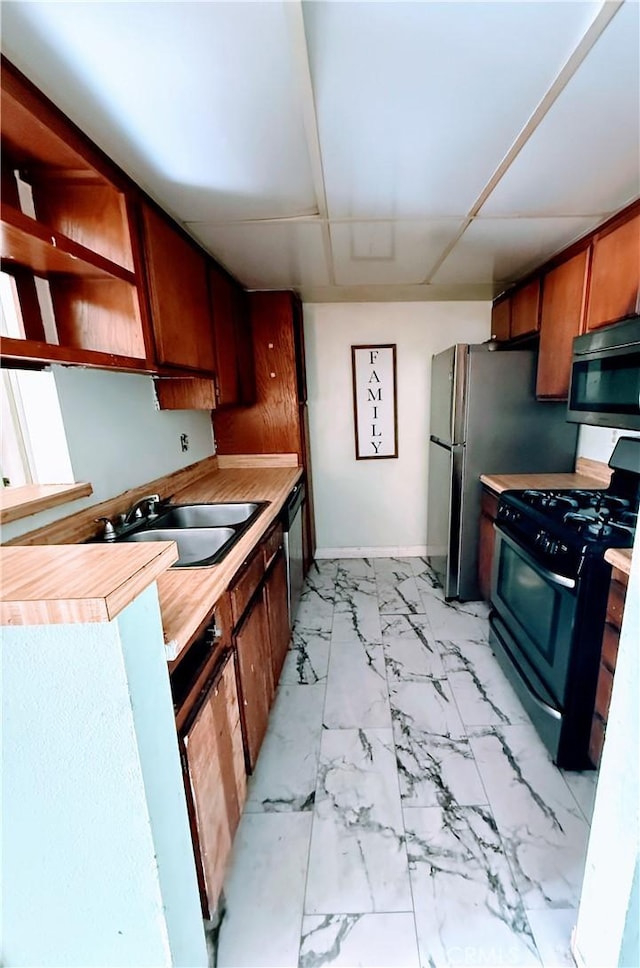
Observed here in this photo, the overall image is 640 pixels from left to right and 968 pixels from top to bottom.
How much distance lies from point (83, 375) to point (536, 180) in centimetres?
182

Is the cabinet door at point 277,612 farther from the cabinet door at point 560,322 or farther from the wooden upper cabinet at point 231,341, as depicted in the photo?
the cabinet door at point 560,322

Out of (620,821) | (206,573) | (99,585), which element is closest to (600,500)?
(620,821)

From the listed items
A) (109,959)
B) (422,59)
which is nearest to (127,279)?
(422,59)

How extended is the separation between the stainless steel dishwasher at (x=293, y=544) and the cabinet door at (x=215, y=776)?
0.96 m

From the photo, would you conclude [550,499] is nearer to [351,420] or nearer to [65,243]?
[351,420]

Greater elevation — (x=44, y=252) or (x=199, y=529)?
(x=44, y=252)

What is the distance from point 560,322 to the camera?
6.91 ft

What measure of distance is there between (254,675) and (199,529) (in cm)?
64

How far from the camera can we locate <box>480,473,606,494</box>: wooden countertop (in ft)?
7.36

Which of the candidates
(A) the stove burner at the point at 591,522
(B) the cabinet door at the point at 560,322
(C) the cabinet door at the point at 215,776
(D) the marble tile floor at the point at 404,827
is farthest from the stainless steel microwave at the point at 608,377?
(C) the cabinet door at the point at 215,776

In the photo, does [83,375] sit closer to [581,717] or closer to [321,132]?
[321,132]

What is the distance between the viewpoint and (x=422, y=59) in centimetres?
89

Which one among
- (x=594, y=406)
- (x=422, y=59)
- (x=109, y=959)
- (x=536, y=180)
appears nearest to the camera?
(x=109, y=959)

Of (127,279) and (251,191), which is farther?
(251,191)
